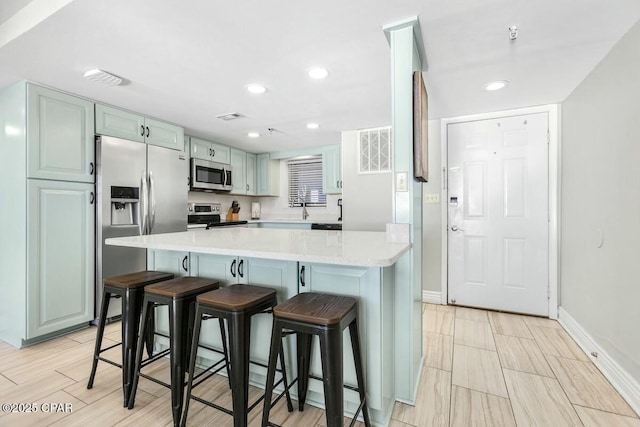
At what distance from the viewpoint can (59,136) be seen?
250cm

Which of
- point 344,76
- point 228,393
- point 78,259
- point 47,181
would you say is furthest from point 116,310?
point 344,76

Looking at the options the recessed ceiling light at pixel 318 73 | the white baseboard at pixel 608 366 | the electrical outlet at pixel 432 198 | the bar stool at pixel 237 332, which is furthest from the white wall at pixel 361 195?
the bar stool at pixel 237 332

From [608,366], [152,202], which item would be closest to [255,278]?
[152,202]

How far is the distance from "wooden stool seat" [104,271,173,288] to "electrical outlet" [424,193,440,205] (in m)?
2.68

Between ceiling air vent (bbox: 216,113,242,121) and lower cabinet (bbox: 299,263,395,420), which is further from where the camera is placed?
ceiling air vent (bbox: 216,113,242,121)

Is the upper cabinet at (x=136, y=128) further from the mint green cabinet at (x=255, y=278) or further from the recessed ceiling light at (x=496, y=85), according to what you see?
the recessed ceiling light at (x=496, y=85)

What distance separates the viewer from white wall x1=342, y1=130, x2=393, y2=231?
12.3 feet

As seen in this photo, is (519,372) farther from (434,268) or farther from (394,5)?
(394,5)

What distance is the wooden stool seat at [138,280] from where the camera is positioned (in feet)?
5.71

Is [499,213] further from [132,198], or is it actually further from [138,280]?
[132,198]

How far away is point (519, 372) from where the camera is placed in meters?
1.98

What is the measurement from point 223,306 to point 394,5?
65.0 inches

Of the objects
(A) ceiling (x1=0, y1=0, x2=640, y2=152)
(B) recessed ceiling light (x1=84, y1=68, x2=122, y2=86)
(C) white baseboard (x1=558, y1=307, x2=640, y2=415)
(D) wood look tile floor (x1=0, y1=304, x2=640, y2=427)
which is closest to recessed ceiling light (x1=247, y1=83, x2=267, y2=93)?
(A) ceiling (x1=0, y1=0, x2=640, y2=152)

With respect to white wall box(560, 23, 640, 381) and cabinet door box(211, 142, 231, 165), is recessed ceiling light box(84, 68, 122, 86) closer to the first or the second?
cabinet door box(211, 142, 231, 165)
